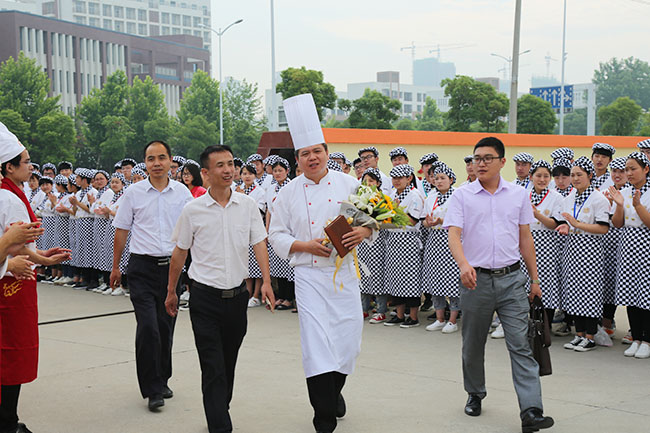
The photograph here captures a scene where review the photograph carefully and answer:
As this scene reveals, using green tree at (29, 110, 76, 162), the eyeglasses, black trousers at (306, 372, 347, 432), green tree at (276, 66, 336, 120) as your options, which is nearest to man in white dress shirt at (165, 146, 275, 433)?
black trousers at (306, 372, 347, 432)

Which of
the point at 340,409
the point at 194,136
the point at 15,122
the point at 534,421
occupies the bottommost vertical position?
the point at 340,409

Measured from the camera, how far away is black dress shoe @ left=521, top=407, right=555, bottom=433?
17.8 feet

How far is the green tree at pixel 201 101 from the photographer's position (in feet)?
215

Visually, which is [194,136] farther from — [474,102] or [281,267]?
[281,267]

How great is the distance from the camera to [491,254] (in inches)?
230

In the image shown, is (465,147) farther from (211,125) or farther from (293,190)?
(211,125)

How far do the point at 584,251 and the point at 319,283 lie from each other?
4155 millimetres

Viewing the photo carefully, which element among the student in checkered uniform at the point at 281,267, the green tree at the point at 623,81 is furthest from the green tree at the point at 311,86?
the green tree at the point at 623,81

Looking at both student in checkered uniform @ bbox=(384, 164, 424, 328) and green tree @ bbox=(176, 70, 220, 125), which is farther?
green tree @ bbox=(176, 70, 220, 125)

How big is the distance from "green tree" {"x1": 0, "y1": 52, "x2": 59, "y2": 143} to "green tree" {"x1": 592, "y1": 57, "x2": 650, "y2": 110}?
90.1 meters

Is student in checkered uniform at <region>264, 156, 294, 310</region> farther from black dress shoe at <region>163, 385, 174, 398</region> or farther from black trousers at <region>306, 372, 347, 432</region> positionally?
black trousers at <region>306, 372, 347, 432</region>

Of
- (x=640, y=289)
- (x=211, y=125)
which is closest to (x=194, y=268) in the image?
(x=640, y=289)

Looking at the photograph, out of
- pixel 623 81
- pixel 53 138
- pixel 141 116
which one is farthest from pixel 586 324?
pixel 623 81

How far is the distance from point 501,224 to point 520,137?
16.6 metres
